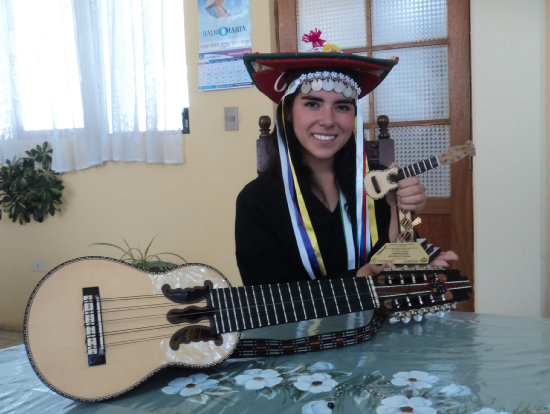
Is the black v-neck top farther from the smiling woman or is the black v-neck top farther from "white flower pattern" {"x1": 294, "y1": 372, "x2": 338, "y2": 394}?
"white flower pattern" {"x1": 294, "y1": 372, "x2": 338, "y2": 394}

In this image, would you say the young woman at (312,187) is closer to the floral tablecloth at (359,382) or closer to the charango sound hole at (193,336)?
the floral tablecloth at (359,382)

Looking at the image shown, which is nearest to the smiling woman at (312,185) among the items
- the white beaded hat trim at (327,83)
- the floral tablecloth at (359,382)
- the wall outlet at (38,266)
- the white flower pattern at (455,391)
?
the white beaded hat trim at (327,83)

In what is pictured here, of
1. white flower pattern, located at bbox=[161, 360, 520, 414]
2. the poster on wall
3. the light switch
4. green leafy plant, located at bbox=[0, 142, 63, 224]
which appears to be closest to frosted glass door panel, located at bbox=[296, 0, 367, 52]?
the poster on wall

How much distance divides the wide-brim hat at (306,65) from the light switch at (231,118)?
1237 millimetres

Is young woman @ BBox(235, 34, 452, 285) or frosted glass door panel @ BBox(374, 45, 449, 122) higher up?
frosted glass door panel @ BBox(374, 45, 449, 122)

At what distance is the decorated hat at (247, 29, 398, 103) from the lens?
1289 millimetres

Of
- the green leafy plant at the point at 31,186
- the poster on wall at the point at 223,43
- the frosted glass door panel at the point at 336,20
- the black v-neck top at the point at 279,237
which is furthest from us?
the green leafy plant at the point at 31,186

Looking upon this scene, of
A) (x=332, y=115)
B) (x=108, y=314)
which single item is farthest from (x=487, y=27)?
(x=108, y=314)

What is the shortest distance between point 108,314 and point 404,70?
6.84ft

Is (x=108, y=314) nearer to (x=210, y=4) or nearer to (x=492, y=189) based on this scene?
(x=492, y=189)

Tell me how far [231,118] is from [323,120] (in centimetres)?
148

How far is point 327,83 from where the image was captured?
1.33 m

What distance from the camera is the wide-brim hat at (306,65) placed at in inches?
50.5

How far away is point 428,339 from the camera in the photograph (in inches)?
40.7
